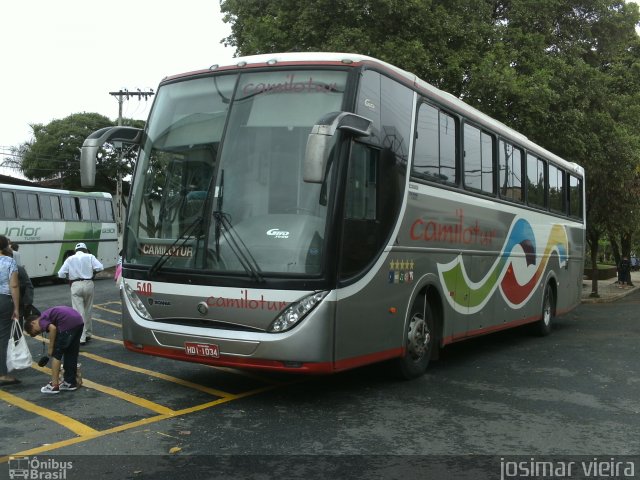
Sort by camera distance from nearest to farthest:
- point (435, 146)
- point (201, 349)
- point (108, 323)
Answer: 1. point (201, 349)
2. point (435, 146)
3. point (108, 323)

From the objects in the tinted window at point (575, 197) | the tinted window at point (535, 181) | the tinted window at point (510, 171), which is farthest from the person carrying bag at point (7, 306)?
the tinted window at point (575, 197)

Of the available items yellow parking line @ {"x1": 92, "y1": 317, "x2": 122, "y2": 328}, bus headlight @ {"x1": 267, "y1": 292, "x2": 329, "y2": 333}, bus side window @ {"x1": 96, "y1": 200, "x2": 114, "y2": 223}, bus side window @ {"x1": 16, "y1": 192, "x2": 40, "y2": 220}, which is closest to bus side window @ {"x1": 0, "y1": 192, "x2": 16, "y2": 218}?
bus side window @ {"x1": 16, "y1": 192, "x2": 40, "y2": 220}

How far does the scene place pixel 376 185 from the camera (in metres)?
7.27

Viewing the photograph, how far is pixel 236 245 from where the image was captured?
6652 mm

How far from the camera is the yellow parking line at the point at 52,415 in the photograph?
235 inches

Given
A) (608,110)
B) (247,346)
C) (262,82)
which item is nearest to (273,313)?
(247,346)

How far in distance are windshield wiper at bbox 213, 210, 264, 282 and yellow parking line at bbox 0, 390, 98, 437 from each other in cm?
196

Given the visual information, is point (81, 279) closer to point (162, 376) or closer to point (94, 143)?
point (162, 376)

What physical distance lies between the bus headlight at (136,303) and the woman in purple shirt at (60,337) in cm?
66

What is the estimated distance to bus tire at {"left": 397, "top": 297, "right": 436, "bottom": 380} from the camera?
8164mm

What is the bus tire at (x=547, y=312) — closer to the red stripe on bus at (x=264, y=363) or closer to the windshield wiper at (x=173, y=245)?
the red stripe on bus at (x=264, y=363)

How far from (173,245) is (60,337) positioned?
1.67 meters

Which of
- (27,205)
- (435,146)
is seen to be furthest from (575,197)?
(27,205)

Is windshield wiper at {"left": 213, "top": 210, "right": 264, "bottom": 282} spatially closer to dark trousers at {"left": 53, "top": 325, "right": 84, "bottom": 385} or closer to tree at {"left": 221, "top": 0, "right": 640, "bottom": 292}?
dark trousers at {"left": 53, "top": 325, "right": 84, "bottom": 385}
